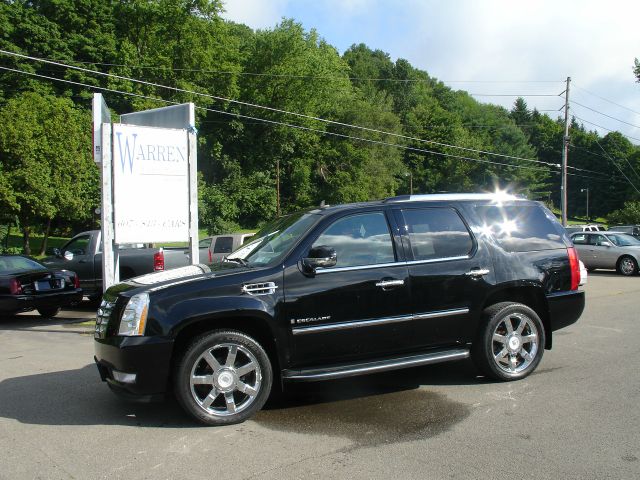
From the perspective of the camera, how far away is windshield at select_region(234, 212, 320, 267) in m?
5.14

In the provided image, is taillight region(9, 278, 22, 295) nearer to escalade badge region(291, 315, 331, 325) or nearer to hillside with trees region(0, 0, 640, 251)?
escalade badge region(291, 315, 331, 325)

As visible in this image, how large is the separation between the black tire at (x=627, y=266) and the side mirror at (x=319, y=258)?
17313 mm

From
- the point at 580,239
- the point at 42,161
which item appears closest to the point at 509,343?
the point at 580,239

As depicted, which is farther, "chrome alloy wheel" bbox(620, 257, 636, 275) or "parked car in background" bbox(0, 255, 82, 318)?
"chrome alloy wheel" bbox(620, 257, 636, 275)

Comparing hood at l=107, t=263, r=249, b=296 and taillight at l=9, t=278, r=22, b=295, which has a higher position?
hood at l=107, t=263, r=249, b=296

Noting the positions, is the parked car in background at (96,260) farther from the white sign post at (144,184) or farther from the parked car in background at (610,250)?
the parked car in background at (610,250)

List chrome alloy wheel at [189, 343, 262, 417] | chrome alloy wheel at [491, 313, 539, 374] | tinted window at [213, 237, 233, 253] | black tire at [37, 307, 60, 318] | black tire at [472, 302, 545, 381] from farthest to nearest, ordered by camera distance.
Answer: tinted window at [213, 237, 233, 253], black tire at [37, 307, 60, 318], chrome alloy wheel at [491, 313, 539, 374], black tire at [472, 302, 545, 381], chrome alloy wheel at [189, 343, 262, 417]

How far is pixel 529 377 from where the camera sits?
235 inches

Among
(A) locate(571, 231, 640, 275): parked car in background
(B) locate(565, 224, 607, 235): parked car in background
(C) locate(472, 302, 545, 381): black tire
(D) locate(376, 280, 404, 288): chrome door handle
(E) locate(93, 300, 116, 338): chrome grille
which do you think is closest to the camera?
(E) locate(93, 300, 116, 338): chrome grille

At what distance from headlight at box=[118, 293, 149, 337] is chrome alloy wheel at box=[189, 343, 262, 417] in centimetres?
56

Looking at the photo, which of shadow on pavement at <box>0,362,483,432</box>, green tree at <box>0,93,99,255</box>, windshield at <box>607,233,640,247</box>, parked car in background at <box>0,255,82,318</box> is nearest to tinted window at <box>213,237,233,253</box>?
parked car in background at <box>0,255,82,318</box>

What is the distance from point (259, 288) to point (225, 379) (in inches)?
32.3

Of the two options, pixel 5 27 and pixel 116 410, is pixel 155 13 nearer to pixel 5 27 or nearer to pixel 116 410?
pixel 5 27

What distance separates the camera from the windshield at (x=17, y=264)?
11320 millimetres
